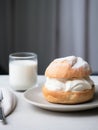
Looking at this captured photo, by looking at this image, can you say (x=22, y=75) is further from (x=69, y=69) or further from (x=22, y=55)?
(x=69, y=69)

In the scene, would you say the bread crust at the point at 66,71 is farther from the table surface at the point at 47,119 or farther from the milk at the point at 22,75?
the milk at the point at 22,75

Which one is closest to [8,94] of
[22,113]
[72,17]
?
[22,113]

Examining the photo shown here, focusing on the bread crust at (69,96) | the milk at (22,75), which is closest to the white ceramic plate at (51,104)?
the bread crust at (69,96)

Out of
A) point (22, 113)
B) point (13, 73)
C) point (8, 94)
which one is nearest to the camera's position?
point (22, 113)

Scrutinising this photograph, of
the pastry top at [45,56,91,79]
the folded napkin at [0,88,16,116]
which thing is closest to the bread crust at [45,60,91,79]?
the pastry top at [45,56,91,79]

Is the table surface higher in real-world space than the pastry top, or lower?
lower

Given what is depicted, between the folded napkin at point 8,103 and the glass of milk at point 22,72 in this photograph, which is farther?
the glass of milk at point 22,72

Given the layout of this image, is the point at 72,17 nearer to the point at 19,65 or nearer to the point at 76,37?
the point at 76,37

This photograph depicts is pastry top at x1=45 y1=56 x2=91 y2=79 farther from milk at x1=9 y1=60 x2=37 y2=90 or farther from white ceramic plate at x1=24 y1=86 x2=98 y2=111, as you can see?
milk at x1=9 y1=60 x2=37 y2=90
